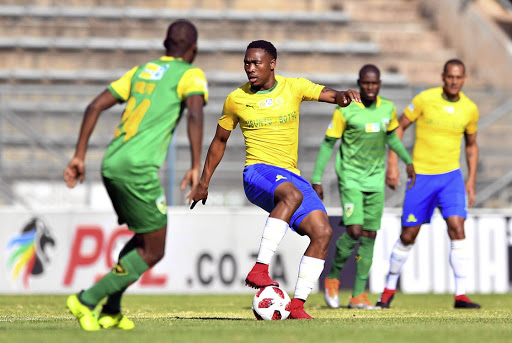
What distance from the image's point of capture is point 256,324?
692cm

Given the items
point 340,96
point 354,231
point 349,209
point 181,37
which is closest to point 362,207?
point 349,209

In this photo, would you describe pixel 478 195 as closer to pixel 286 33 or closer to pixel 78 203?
pixel 78 203

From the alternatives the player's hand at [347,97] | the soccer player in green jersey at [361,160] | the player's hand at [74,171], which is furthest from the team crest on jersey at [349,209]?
the player's hand at [74,171]

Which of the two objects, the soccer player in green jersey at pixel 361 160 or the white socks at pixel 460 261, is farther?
the white socks at pixel 460 261

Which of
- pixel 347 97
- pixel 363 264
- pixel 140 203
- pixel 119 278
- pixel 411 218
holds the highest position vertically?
pixel 347 97

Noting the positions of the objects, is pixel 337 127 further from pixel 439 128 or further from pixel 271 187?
pixel 271 187

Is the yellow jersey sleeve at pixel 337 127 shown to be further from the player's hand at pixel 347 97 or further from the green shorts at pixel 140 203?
the green shorts at pixel 140 203

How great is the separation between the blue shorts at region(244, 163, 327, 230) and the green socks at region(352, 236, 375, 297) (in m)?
2.57

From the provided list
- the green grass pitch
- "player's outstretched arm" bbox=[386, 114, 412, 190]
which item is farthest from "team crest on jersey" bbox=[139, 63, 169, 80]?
"player's outstretched arm" bbox=[386, 114, 412, 190]

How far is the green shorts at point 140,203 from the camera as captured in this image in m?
6.18

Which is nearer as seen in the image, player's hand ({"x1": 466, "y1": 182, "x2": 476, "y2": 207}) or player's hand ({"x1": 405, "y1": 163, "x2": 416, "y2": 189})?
player's hand ({"x1": 405, "y1": 163, "x2": 416, "y2": 189})

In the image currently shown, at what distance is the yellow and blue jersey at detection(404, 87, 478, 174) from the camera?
33.3 feet

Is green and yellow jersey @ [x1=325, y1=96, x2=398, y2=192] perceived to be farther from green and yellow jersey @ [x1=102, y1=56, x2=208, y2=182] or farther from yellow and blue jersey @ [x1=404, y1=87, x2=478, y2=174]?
green and yellow jersey @ [x1=102, y1=56, x2=208, y2=182]

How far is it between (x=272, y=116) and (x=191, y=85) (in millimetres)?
1660
